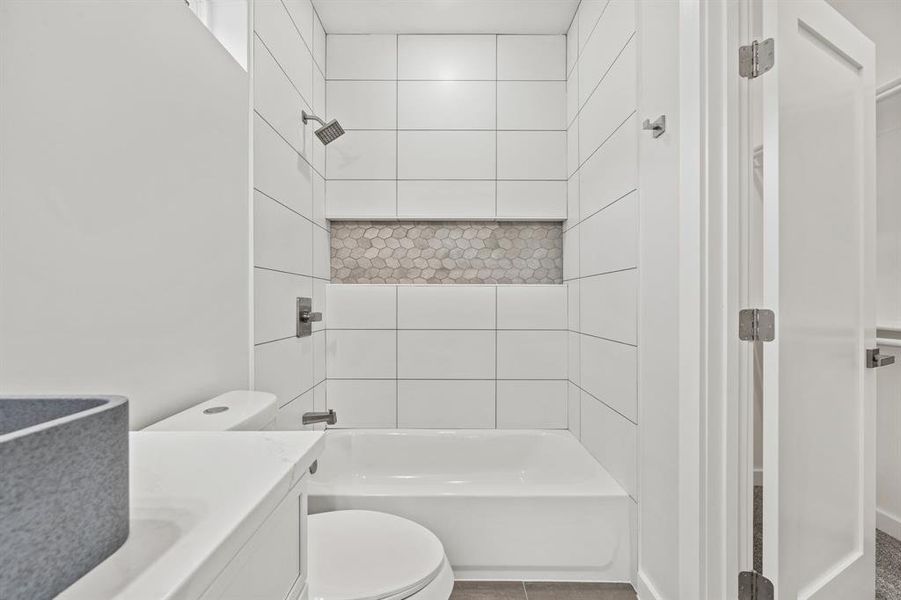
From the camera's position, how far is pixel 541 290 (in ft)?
7.56

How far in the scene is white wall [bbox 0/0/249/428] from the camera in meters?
0.67

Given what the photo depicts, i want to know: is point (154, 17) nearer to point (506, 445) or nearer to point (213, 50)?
point (213, 50)

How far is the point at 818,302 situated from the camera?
1149 mm

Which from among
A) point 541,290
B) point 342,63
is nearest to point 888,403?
point 541,290

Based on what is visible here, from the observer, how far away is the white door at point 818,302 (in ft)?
3.49

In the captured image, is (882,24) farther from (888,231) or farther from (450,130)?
(450,130)

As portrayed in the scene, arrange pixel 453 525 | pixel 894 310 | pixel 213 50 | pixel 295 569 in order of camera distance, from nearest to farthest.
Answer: pixel 295 569
pixel 213 50
pixel 453 525
pixel 894 310

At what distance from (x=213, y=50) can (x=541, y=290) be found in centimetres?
171

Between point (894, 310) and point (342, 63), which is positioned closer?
point (894, 310)

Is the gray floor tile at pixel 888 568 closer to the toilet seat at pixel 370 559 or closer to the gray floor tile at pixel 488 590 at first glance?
the gray floor tile at pixel 488 590

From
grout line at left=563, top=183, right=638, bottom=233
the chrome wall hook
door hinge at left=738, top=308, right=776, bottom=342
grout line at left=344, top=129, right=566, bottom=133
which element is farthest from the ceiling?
door hinge at left=738, top=308, right=776, bottom=342

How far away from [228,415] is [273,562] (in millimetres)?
603

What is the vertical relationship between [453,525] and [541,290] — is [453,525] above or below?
below

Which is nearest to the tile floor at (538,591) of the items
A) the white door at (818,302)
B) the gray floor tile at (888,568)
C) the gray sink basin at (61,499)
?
the white door at (818,302)
